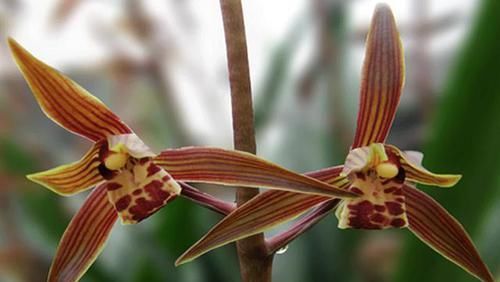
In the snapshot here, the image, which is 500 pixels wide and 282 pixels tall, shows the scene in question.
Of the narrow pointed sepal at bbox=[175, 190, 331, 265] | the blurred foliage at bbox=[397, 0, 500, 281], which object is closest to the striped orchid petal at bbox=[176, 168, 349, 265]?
the narrow pointed sepal at bbox=[175, 190, 331, 265]

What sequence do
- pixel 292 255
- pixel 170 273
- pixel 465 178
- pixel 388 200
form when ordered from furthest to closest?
pixel 292 255 < pixel 170 273 < pixel 465 178 < pixel 388 200

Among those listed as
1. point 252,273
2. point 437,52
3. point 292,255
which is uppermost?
point 437,52

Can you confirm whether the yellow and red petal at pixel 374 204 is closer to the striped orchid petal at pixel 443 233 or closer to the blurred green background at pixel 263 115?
the striped orchid petal at pixel 443 233

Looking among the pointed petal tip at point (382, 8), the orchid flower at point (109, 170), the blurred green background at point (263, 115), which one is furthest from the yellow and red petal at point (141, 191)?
the blurred green background at point (263, 115)

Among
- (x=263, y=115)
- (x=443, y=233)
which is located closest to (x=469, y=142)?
(x=443, y=233)

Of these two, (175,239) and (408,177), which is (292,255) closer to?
(175,239)

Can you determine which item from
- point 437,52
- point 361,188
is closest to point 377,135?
point 361,188
